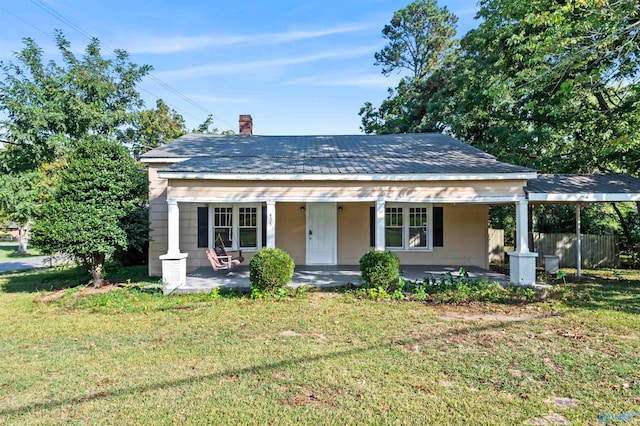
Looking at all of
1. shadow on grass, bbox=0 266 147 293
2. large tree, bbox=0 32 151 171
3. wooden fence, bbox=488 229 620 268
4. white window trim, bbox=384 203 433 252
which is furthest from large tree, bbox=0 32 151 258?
wooden fence, bbox=488 229 620 268

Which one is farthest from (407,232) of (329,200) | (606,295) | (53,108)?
(53,108)

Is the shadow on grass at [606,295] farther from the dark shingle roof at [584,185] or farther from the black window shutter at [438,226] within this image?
the black window shutter at [438,226]

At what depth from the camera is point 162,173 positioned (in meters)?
8.62

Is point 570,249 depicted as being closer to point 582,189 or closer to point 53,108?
point 582,189

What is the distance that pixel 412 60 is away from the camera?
2842 cm

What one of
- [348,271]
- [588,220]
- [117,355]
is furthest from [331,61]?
[117,355]

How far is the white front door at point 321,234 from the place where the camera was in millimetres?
11633

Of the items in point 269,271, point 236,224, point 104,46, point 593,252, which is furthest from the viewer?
point 104,46

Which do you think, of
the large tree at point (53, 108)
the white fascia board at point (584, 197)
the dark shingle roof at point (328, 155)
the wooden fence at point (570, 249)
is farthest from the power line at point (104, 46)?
the wooden fence at point (570, 249)

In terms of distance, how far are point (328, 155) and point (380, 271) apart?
494cm

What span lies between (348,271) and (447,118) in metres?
13.2

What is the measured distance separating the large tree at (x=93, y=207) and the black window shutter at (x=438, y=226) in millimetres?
9158

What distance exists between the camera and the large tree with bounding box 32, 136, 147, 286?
9.10 m

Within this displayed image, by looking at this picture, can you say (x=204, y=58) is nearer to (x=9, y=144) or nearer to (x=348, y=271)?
(x=9, y=144)
